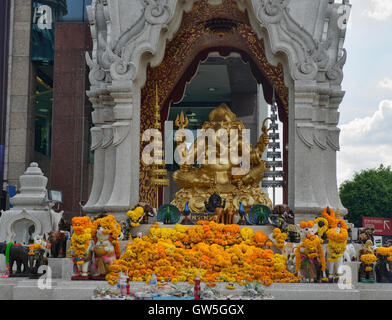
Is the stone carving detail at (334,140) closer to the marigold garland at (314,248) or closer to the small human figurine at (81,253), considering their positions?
the marigold garland at (314,248)

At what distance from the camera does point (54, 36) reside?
2400 cm

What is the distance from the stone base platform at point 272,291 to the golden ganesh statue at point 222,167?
6.03 m

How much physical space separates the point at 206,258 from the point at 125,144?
3929 millimetres

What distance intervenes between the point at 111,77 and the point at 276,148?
561 centimetres

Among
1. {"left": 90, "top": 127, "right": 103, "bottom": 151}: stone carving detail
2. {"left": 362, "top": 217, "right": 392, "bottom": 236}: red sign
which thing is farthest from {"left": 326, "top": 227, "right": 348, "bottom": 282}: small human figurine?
{"left": 362, "top": 217, "right": 392, "bottom": 236}: red sign

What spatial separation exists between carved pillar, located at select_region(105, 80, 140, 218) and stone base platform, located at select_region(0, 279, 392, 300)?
10.5ft

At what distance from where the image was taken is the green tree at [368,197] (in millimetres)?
35969

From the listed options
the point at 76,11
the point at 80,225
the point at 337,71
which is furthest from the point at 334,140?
the point at 76,11

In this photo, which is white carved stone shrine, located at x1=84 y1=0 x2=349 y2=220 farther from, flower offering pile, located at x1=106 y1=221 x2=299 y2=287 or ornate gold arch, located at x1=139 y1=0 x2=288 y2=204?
flower offering pile, located at x1=106 y1=221 x2=299 y2=287

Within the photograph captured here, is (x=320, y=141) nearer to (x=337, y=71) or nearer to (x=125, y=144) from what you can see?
→ (x=337, y=71)

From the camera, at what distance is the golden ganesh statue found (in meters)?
16.7

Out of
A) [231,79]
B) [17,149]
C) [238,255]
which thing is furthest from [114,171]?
[17,149]
